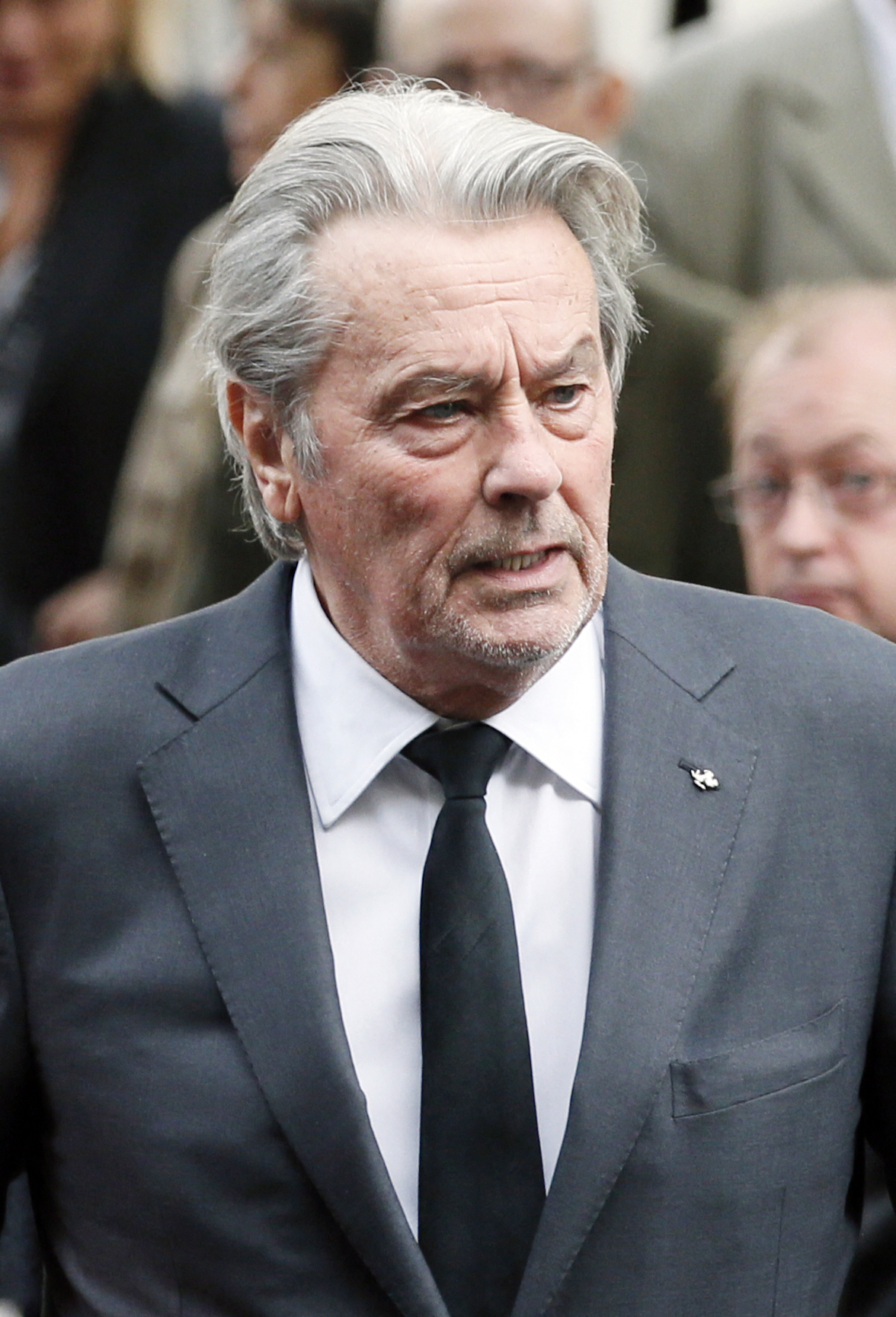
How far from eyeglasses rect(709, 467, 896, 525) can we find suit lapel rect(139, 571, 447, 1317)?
97 cm

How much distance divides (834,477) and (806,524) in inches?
3.1

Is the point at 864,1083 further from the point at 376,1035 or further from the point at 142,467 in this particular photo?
the point at 142,467

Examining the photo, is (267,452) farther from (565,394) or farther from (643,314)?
(643,314)

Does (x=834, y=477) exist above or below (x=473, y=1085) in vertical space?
→ above

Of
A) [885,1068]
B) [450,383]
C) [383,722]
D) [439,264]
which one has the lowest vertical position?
[885,1068]

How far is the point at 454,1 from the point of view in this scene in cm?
308

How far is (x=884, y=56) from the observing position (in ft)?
9.96

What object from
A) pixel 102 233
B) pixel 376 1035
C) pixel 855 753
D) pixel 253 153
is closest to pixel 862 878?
pixel 855 753

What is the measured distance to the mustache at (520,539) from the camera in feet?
6.13

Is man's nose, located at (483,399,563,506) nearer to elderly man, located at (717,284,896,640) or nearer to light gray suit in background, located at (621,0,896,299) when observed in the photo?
elderly man, located at (717,284,896,640)

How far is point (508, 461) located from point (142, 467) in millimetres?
1780

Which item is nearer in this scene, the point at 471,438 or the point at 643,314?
the point at 471,438

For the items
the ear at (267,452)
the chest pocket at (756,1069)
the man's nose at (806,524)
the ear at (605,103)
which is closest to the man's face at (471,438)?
the ear at (267,452)

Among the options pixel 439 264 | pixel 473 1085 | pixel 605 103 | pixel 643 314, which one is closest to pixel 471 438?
pixel 439 264
